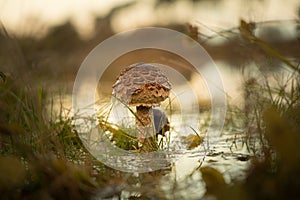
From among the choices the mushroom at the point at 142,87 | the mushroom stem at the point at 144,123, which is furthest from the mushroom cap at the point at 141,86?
the mushroom stem at the point at 144,123

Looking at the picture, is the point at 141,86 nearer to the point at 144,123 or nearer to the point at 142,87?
the point at 142,87

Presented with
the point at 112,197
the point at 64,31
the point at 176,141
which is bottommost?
the point at 112,197

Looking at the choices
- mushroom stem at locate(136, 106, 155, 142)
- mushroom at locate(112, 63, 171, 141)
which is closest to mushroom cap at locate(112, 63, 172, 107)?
mushroom at locate(112, 63, 171, 141)

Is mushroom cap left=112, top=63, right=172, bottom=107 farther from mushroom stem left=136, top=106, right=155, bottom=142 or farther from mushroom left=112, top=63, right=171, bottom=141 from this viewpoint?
mushroom stem left=136, top=106, right=155, bottom=142

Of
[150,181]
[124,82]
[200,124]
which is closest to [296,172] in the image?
[150,181]

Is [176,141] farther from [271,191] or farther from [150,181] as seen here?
[271,191]

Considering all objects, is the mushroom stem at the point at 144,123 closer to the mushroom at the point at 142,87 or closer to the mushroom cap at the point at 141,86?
the mushroom at the point at 142,87

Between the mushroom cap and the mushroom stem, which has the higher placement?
the mushroom cap
